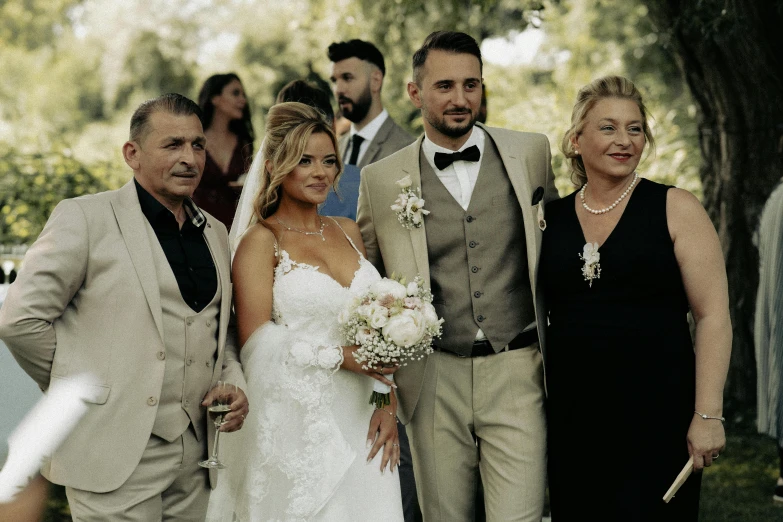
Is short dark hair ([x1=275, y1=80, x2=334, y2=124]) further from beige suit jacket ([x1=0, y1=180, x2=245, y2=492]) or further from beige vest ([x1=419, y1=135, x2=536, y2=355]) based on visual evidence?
beige suit jacket ([x1=0, y1=180, x2=245, y2=492])

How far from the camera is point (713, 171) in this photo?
28.8ft

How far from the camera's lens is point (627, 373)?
387cm

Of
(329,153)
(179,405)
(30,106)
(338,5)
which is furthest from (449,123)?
(30,106)

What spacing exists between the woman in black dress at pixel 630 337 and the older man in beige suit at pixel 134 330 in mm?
1404

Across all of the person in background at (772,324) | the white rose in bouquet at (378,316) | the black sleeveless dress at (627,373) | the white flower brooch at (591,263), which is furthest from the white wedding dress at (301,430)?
the person in background at (772,324)

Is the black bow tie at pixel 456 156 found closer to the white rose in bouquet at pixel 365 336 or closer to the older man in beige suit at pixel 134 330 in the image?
the white rose in bouquet at pixel 365 336

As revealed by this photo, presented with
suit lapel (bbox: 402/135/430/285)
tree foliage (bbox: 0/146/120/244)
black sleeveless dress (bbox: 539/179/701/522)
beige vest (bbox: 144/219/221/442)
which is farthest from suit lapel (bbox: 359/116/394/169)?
tree foliage (bbox: 0/146/120/244)

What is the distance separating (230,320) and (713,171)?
20.2 feet

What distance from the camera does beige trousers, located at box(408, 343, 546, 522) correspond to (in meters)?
4.11

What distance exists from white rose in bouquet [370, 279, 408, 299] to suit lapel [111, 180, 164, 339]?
2.69 ft

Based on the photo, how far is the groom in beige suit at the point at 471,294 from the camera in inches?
162

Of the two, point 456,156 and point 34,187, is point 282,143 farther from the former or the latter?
point 34,187

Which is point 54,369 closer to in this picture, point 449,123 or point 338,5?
point 449,123

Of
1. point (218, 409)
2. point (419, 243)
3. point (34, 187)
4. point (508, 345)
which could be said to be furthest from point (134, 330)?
point (34, 187)
